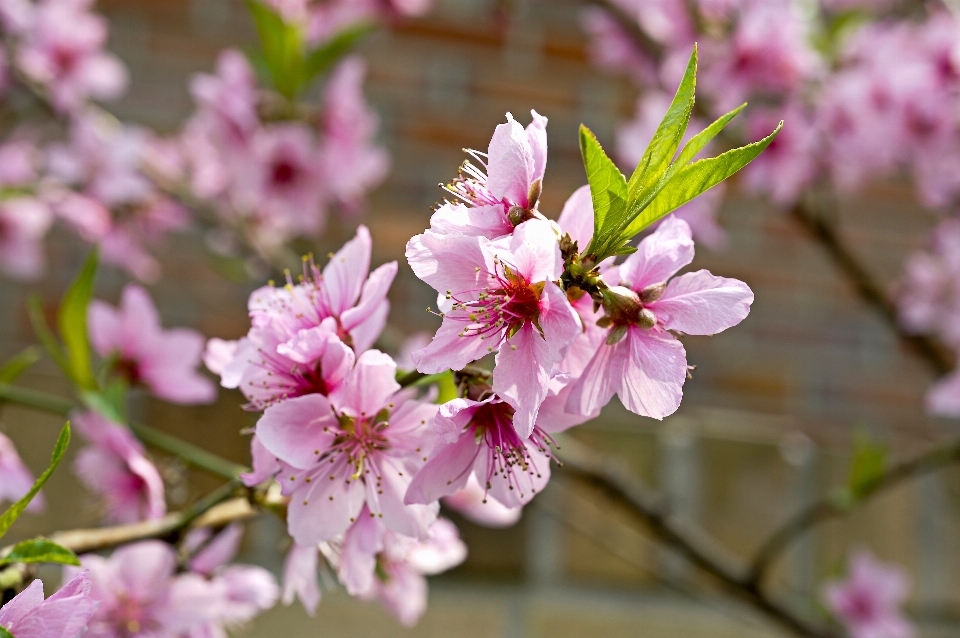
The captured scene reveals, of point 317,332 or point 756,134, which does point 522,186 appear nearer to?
point 317,332

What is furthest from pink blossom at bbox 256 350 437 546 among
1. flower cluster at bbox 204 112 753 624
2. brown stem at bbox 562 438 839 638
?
brown stem at bbox 562 438 839 638

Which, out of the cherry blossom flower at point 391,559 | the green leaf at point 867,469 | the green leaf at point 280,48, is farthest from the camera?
the green leaf at point 280,48

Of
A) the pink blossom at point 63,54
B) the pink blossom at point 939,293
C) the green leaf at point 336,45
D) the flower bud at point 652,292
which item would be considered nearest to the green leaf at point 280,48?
the green leaf at point 336,45

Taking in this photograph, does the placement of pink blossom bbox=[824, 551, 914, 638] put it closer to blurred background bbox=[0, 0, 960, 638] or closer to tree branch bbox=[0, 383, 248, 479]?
blurred background bbox=[0, 0, 960, 638]

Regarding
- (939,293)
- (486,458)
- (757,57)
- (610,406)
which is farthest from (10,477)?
(939,293)

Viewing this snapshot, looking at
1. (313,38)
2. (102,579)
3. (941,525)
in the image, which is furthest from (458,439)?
(941,525)

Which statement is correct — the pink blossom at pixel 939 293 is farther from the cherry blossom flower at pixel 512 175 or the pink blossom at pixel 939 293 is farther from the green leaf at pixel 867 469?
the cherry blossom flower at pixel 512 175
